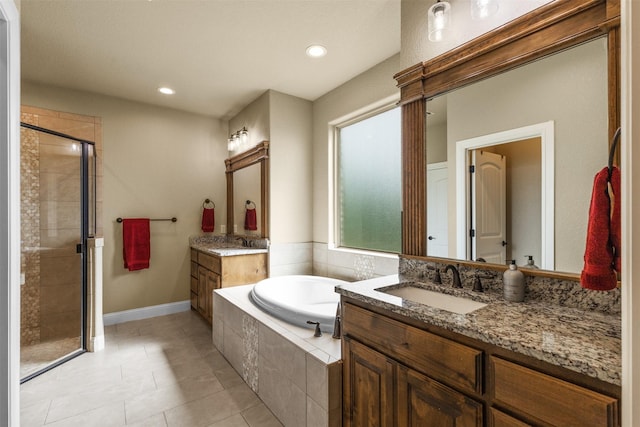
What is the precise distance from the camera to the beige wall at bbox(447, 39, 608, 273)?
1.12 meters

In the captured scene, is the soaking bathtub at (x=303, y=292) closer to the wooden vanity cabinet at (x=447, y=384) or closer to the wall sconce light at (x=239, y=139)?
the wooden vanity cabinet at (x=447, y=384)

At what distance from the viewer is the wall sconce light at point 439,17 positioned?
1423mm

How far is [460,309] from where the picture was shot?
1334 millimetres

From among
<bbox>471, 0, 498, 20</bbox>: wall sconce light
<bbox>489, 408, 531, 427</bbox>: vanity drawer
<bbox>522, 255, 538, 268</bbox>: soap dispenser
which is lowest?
<bbox>489, 408, 531, 427</bbox>: vanity drawer

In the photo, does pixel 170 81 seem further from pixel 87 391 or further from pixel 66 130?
pixel 87 391

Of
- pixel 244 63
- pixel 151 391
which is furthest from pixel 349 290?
pixel 244 63

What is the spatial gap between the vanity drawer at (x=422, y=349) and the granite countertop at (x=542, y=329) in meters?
0.06

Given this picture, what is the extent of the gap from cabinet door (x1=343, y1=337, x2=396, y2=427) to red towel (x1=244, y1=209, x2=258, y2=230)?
7.35 feet

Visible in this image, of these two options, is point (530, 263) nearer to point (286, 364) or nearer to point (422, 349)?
point (422, 349)

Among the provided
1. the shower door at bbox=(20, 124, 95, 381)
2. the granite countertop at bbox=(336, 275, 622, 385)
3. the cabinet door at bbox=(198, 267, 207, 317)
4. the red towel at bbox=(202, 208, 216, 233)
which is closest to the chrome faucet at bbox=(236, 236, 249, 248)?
the red towel at bbox=(202, 208, 216, 233)

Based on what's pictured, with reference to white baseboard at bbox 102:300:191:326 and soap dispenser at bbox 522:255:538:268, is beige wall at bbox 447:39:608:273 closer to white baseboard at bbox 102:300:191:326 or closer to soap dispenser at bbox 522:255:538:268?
soap dispenser at bbox 522:255:538:268

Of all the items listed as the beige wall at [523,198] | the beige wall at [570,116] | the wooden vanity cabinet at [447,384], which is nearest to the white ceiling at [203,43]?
the beige wall at [570,116]

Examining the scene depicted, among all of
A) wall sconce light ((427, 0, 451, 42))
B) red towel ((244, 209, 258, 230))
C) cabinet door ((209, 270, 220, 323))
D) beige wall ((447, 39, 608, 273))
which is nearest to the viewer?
beige wall ((447, 39, 608, 273))

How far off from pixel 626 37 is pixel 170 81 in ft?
10.9
